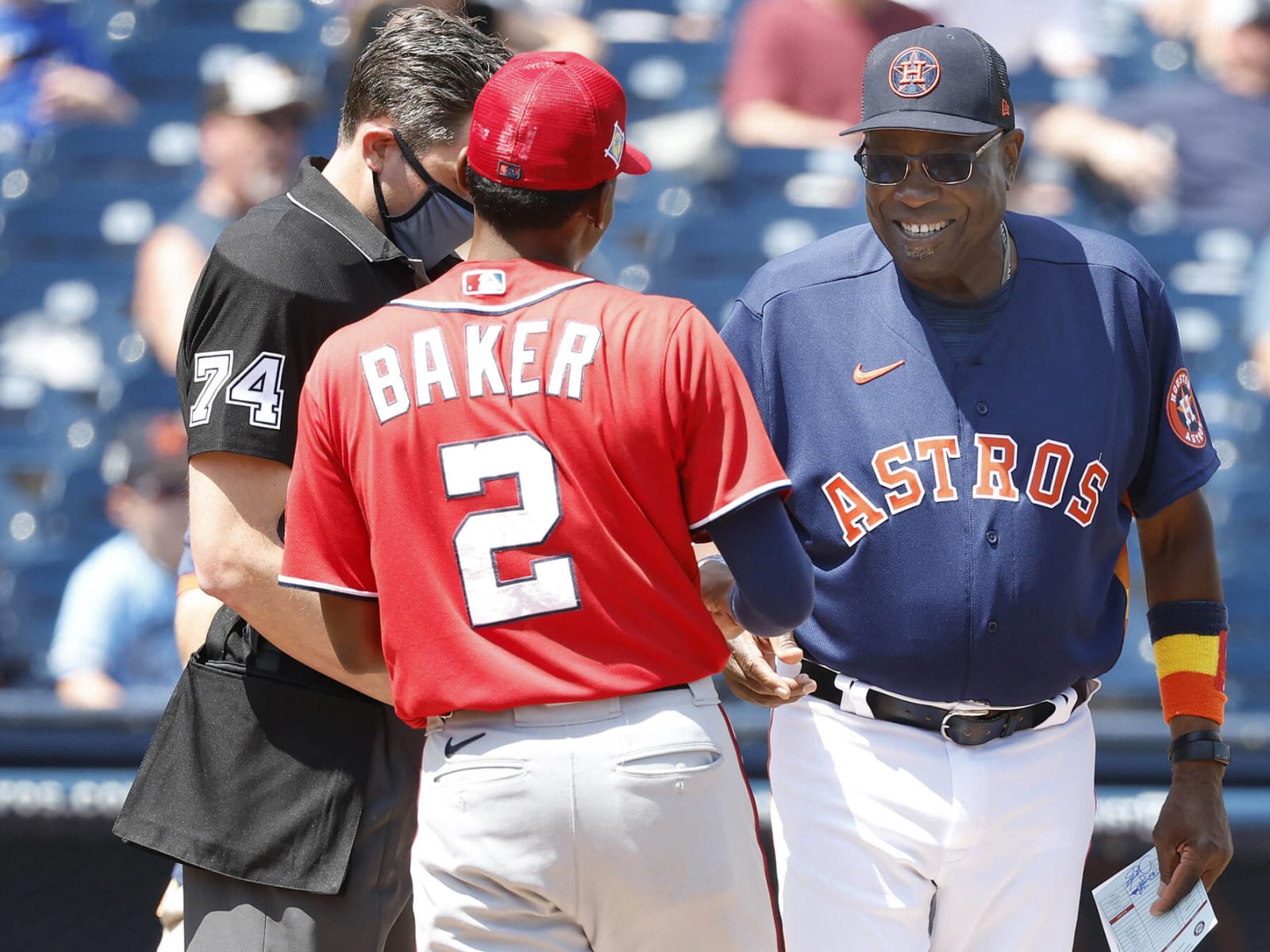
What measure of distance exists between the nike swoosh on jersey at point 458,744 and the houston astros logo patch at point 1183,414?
3.77 feet

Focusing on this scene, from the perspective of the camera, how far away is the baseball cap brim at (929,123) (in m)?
2.08

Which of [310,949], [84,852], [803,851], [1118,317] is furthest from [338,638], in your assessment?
[84,852]

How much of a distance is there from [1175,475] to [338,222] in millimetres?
1278

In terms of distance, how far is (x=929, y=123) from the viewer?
208 centimetres

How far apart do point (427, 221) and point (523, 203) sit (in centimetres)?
43

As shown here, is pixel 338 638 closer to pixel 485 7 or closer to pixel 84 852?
pixel 84 852

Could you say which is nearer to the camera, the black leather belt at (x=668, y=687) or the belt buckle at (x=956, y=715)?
the black leather belt at (x=668, y=687)

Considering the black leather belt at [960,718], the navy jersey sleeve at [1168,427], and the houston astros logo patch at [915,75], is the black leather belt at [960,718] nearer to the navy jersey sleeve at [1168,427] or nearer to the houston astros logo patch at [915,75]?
the navy jersey sleeve at [1168,427]

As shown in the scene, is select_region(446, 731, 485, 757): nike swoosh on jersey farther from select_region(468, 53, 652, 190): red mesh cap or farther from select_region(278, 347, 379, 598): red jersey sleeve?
select_region(468, 53, 652, 190): red mesh cap

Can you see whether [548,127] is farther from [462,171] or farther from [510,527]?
[510,527]

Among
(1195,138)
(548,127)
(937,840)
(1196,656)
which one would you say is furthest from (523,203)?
(1195,138)

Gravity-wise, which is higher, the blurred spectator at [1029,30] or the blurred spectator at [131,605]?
the blurred spectator at [1029,30]

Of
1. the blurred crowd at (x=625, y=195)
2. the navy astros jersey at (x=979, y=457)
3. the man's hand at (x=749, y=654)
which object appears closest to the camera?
the man's hand at (x=749, y=654)

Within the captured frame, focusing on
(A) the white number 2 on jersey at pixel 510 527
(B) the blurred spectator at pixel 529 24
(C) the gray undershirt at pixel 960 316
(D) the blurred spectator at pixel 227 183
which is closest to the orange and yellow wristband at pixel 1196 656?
(C) the gray undershirt at pixel 960 316
